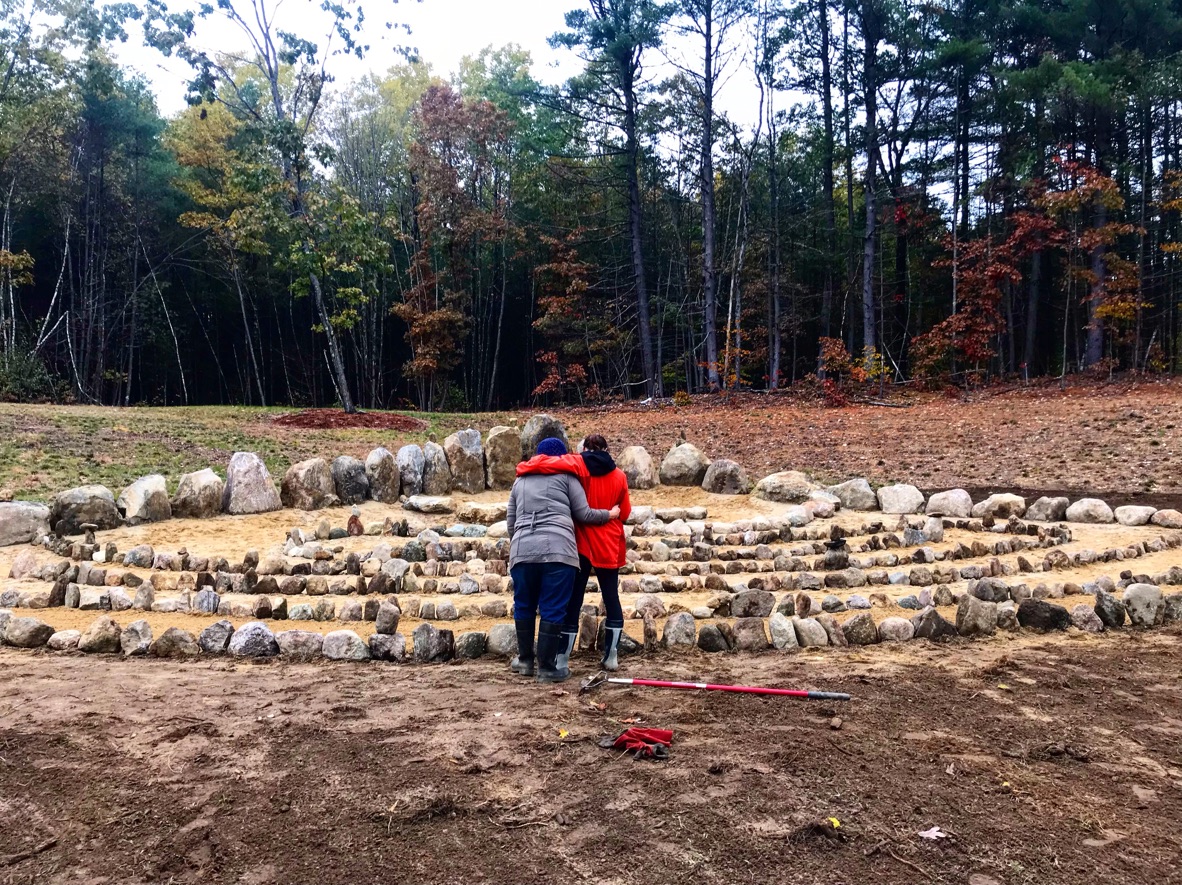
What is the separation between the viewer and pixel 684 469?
1187 cm

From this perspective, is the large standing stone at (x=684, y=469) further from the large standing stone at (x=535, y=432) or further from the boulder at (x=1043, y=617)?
the boulder at (x=1043, y=617)

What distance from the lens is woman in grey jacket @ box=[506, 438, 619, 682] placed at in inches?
191

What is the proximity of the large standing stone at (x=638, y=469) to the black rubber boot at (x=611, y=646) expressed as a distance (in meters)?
6.58

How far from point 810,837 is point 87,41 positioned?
25.5 m

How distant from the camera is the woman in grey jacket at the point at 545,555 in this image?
15.9 ft

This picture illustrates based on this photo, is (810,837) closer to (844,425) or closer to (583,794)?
(583,794)

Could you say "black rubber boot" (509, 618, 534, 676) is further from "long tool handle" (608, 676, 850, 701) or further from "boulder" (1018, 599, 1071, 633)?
"boulder" (1018, 599, 1071, 633)

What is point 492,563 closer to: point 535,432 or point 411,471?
point 411,471

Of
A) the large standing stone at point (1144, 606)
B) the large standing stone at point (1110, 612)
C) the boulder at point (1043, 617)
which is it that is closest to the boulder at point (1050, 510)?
the large standing stone at point (1144, 606)

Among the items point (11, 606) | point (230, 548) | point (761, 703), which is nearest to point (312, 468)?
→ point (230, 548)

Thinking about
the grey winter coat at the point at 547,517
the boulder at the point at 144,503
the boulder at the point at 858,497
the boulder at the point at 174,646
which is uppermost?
the grey winter coat at the point at 547,517

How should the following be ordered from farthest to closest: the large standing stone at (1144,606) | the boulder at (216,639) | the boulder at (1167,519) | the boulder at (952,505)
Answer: the boulder at (952,505)
the boulder at (1167,519)
the large standing stone at (1144,606)
the boulder at (216,639)

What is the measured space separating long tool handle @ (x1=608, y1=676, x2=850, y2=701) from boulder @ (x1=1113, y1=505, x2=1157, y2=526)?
6.97m

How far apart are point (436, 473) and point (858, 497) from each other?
553 cm
